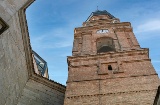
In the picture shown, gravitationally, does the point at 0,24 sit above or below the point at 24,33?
below

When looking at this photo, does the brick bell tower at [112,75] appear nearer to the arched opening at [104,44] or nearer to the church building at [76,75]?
the church building at [76,75]

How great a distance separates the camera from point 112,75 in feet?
39.8

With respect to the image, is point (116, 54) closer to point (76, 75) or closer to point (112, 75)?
point (112, 75)

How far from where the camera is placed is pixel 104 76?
12102 mm

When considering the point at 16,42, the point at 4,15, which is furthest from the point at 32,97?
the point at 4,15

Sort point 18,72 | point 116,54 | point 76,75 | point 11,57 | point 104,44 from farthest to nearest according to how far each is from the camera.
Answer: point 104,44, point 116,54, point 76,75, point 18,72, point 11,57

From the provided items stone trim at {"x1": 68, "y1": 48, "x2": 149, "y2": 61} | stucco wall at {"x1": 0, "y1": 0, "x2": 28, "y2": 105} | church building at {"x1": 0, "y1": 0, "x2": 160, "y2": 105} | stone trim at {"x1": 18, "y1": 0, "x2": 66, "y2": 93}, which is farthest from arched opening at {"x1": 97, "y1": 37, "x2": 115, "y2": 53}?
stucco wall at {"x1": 0, "y1": 0, "x2": 28, "y2": 105}

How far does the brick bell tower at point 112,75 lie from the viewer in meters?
10.6

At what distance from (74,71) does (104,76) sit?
155 centimetres

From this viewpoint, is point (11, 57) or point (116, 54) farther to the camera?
point (116, 54)

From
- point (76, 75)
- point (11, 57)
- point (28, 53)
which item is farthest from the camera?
point (76, 75)

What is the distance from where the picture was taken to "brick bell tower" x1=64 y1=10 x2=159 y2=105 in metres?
10.6

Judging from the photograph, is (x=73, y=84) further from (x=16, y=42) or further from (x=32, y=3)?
(x=32, y=3)

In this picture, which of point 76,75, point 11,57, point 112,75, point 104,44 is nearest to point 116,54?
point 112,75
